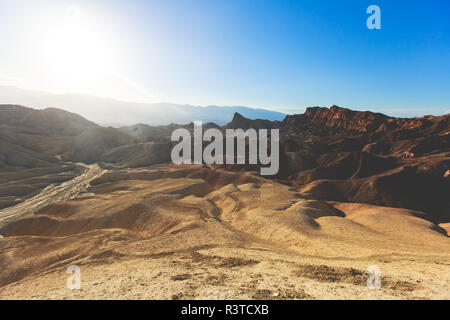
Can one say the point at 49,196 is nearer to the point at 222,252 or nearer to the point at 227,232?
the point at 227,232

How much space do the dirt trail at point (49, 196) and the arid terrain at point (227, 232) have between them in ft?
1.04

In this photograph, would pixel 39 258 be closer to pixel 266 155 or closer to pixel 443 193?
pixel 266 155

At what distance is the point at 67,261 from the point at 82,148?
70943 millimetres

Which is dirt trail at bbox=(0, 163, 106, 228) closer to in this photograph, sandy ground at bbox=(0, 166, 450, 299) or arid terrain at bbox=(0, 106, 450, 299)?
arid terrain at bbox=(0, 106, 450, 299)

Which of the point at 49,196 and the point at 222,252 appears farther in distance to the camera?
the point at 49,196

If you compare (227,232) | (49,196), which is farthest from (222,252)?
(49,196)

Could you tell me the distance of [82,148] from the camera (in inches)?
2872

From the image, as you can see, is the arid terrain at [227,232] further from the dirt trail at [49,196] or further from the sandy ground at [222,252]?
the dirt trail at [49,196]

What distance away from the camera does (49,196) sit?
1518 inches

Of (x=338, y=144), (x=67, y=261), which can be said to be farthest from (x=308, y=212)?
(x=338, y=144)

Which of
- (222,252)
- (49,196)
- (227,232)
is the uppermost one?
(222,252)

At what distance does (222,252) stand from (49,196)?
39.8 metres

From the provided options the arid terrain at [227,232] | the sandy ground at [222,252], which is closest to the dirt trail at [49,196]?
the arid terrain at [227,232]

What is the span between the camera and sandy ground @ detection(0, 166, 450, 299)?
8.77 meters
